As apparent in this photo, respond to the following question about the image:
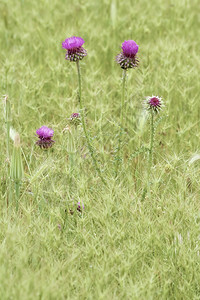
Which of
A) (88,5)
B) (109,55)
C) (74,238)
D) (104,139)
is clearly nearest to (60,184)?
(74,238)

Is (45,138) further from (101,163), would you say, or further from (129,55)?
(129,55)

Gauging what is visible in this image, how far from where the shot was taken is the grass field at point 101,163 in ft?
5.41

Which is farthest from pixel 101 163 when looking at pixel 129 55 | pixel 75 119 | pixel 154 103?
pixel 129 55

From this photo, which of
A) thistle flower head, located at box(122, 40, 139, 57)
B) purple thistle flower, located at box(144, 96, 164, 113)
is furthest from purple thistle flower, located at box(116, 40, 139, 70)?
purple thistle flower, located at box(144, 96, 164, 113)

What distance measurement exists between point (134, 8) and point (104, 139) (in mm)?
1391

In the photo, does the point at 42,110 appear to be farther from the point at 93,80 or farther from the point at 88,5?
the point at 88,5

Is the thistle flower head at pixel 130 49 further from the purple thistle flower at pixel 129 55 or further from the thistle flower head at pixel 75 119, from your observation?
the thistle flower head at pixel 75 119

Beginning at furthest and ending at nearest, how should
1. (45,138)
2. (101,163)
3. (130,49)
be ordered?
(101,163) < (45,138) < (130,49)

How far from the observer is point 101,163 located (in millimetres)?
2279

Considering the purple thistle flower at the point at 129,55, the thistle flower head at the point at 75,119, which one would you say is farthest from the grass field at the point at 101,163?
the purple thistle flower at the point at 129,55

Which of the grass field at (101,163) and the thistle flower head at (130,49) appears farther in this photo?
the thistle flower head at (130,49)

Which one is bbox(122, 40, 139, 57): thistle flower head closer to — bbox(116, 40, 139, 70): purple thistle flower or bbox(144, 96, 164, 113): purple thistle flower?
bbox(116, 40, 139, 70): purple thistle flower

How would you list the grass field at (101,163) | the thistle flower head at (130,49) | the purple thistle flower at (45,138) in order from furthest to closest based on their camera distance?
the purple thistle flower at (45,138) < the thistle flower head at (130,49) < the grass field at (101,163)

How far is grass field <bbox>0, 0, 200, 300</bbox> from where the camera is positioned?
165 centimetres
